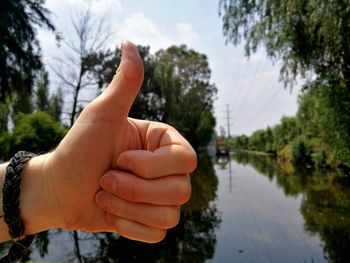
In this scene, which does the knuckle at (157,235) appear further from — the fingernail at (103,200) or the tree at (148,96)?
the tree at (148,96)

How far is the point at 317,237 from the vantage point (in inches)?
305

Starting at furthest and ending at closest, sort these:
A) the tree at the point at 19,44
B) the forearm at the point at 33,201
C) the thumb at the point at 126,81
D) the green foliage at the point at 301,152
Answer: the green foliage at the point at 301,152 → the tree at the point at 19,44 → the forearm at the point at 33,201 → the thumb at the point at 126,81

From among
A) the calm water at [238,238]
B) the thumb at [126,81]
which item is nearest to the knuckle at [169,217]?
the thumb at [126,81]

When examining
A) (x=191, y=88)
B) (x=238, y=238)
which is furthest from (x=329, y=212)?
(x=191, y=88)

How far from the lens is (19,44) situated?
427 inches

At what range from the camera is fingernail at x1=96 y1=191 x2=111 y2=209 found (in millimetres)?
1097

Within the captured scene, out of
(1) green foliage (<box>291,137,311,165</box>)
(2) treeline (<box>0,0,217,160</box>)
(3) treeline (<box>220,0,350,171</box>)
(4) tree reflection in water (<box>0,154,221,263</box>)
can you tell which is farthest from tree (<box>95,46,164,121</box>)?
A: (4) tree reflection in water (<box>0,154,221,263</box>)

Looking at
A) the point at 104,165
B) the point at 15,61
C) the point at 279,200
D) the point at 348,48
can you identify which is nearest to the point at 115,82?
the point at 104,165

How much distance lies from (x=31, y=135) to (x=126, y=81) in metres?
10.9

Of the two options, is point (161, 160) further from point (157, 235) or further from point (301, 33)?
point (301, 33)

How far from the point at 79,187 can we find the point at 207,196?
1269 centimetres

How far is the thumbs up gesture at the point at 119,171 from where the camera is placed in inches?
41.6

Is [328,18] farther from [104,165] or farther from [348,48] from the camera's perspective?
[104,165]

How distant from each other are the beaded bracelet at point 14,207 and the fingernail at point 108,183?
0.30 metres
